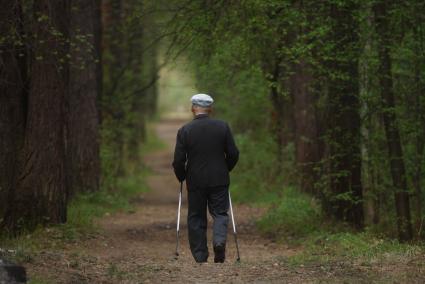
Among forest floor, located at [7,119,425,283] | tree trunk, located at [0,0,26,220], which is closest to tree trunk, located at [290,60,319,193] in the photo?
forest floor, located at [7,119,425,283]

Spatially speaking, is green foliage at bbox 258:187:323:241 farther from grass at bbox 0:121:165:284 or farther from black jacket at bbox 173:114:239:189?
black jacket at bbox 173:114:239:189

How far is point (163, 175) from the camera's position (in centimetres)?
3094

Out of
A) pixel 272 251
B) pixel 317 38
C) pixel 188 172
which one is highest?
pixel 317 38

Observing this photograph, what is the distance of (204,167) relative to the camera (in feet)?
35.2

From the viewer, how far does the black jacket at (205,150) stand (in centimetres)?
1072

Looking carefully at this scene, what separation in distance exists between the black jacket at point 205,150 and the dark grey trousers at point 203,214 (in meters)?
0.16

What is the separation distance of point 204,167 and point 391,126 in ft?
12.7

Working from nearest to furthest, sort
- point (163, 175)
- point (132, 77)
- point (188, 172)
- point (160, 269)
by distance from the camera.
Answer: point (160, 269), point (188, 172), point (132, 77), point (163, 175)

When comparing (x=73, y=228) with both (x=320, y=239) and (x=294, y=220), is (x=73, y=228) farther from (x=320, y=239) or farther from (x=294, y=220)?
(x=294, y=220)

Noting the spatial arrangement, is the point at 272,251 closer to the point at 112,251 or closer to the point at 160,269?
the point at 112,251

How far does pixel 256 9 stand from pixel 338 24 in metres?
1.34

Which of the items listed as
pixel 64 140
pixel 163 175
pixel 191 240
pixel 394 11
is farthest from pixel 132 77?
pixel 191 240

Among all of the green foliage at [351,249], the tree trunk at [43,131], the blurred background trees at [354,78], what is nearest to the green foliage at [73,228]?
the tree trunk at [43,131]

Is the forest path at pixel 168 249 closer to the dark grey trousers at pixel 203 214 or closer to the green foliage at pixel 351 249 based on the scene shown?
the dark grey trousers at pixel 203 214
